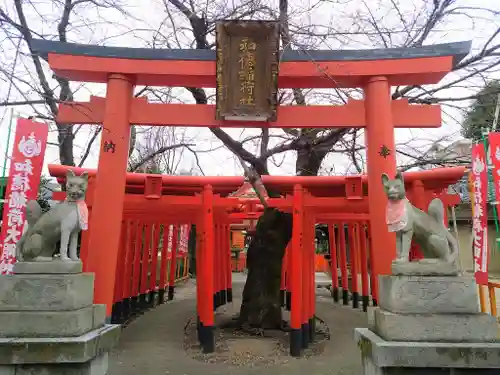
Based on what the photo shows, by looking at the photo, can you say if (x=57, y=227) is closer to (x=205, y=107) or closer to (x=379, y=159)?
(x=205, y=107)

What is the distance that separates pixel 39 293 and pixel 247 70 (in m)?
4.29

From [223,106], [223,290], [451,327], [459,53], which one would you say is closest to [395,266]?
[451,327]

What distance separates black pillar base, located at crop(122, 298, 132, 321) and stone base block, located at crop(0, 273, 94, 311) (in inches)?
287

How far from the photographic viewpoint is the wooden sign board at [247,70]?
5.96 metres

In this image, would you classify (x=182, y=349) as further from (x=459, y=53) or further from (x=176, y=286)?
(x=176, y=286)

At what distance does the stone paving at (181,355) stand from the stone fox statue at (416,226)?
3498mm

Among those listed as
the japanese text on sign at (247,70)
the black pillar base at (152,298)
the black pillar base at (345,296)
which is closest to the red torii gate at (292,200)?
the japanese text on sign at (247,70)

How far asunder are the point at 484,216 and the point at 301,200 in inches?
132

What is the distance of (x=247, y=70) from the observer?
617 centimetres

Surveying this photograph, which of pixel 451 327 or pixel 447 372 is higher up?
pixel 451 327

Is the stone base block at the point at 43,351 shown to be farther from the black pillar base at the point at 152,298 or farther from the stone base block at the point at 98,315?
the black pillar base at the point at 152,298

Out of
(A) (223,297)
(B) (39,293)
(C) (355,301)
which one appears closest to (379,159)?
(B) (39,293)

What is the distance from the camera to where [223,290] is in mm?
14430

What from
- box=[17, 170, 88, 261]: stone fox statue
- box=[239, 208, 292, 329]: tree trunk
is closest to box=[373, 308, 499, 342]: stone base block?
box=[17, 170, 88, 261]: stone fox statue
